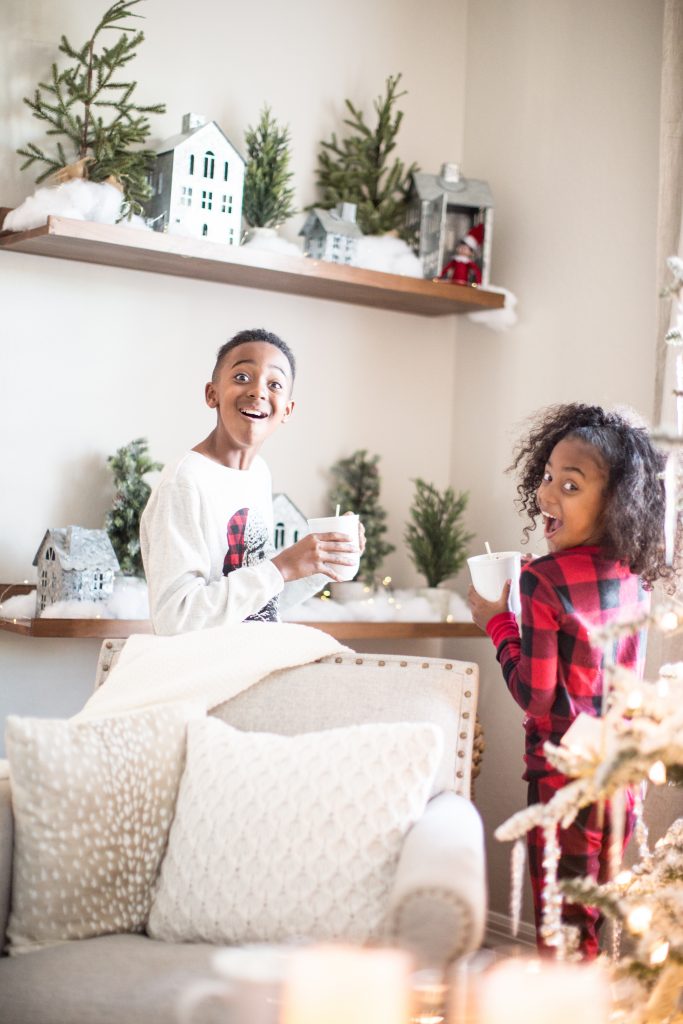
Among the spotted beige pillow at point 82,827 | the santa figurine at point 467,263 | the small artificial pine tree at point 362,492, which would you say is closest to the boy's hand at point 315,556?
the spotted beige pillow at point 82,827

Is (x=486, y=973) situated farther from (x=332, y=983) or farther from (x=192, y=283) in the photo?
(x=192, y=283)

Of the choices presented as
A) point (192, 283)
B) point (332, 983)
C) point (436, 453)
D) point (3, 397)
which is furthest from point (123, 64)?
point (332, 983)

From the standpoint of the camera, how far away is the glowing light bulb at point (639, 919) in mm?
1364

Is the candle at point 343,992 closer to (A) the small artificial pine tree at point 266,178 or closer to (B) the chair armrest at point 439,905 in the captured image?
(B) the chair armrest at point 439,905

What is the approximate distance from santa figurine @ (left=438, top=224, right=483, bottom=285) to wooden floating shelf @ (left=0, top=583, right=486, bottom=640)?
921mm

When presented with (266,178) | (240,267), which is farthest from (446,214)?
(240,267)

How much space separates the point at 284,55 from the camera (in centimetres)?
310

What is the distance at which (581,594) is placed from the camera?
1788 mm

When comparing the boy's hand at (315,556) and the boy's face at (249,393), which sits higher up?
the boy's face at (249,393)

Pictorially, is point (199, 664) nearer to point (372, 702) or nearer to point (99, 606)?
point (372, 702)

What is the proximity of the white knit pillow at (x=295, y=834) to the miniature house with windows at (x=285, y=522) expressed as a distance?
1261mm

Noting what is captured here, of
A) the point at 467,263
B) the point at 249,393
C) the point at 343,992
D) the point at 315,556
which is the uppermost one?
the point at 467,263

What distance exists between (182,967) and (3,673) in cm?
144

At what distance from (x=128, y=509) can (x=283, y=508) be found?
1.30ft
